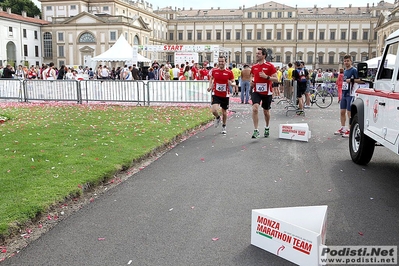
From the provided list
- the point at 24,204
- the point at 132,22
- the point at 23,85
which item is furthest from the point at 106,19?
the point at 24,204

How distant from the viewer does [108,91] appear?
63.5 feet

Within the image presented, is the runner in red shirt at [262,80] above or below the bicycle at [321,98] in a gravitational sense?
above

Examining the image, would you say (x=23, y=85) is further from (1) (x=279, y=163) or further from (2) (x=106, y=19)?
(2) (x=106, y=19)

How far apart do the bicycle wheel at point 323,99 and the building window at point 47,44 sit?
3247 inches

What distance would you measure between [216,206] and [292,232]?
1.73 metres

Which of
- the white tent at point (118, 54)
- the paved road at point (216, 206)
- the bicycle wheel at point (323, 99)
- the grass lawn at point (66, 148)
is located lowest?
the paved road at point (216, 206)

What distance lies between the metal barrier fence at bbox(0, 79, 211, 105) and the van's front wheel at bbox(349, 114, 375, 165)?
10.4 metres

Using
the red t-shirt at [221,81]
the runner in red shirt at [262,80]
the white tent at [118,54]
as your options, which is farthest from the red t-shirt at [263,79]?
the white tent at [118,54]

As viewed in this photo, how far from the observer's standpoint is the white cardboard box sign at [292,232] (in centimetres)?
362

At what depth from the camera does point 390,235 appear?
438cm

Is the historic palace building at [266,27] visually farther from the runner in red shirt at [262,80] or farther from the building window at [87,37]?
the runner in red shirt at [262,80]

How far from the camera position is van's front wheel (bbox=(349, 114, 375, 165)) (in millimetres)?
7387

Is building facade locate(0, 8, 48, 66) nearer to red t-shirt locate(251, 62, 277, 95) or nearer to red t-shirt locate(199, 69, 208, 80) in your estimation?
red t-shirt locate(199, 69, 208, 80)

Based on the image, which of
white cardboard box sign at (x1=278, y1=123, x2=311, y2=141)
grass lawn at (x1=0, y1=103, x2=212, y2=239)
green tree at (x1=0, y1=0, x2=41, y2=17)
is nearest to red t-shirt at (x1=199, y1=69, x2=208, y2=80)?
grass lawn at (x1=0, y1=103, x2=212, y2=239)
